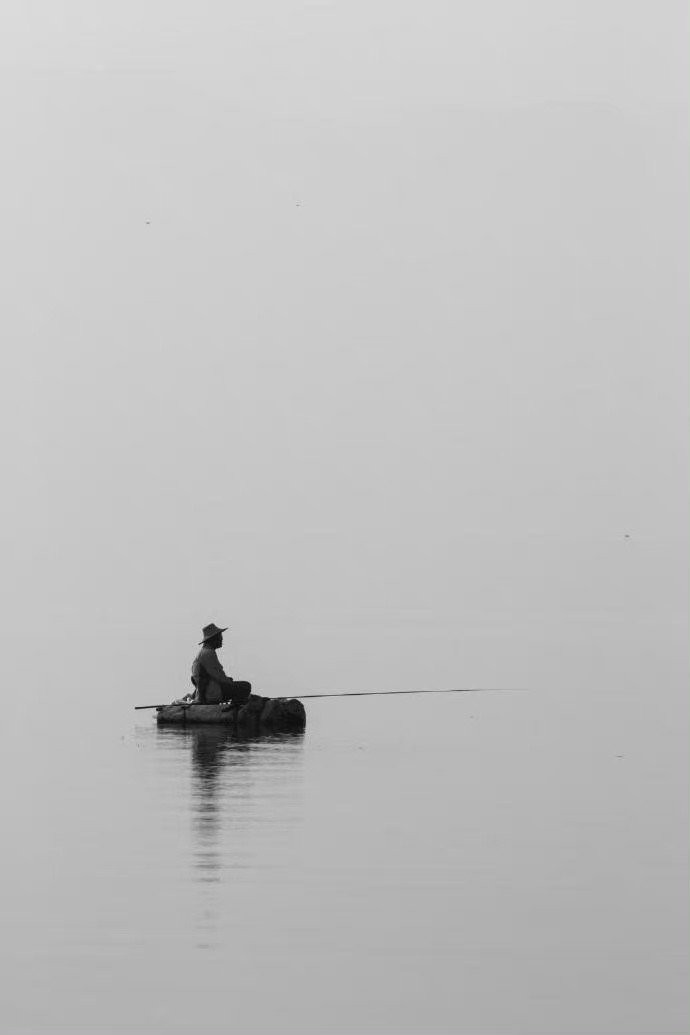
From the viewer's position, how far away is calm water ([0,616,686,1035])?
8.30 metres

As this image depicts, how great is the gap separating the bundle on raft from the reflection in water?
0.08 m

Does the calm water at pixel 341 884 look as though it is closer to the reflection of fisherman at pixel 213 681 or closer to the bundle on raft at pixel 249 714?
the bundle on raft at pixel 249 714

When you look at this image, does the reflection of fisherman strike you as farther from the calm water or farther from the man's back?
the calm water

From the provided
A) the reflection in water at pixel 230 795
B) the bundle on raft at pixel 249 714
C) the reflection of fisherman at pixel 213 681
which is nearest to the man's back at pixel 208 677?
the reflection of fisherman at pixel 213 681

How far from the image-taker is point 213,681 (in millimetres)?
17109

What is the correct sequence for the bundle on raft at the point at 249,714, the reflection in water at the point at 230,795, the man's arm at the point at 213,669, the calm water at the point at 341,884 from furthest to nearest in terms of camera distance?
the man's arm at the point at 213,669 → the bundle on raft at the point at 249,714 → the reflection in water at the point at 230,795 → the calm water at the point at 341,884

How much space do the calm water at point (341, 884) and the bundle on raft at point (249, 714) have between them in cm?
17

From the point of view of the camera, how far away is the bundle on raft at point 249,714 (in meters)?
16.8

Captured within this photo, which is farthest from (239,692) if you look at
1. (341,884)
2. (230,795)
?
(341,884)

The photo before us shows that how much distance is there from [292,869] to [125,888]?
87cm

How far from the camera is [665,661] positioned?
2727 centimetres

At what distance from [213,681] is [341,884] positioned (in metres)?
6.90

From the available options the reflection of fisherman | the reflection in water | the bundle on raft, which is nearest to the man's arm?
the reflection of fisherman

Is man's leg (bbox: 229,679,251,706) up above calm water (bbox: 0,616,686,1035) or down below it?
above
